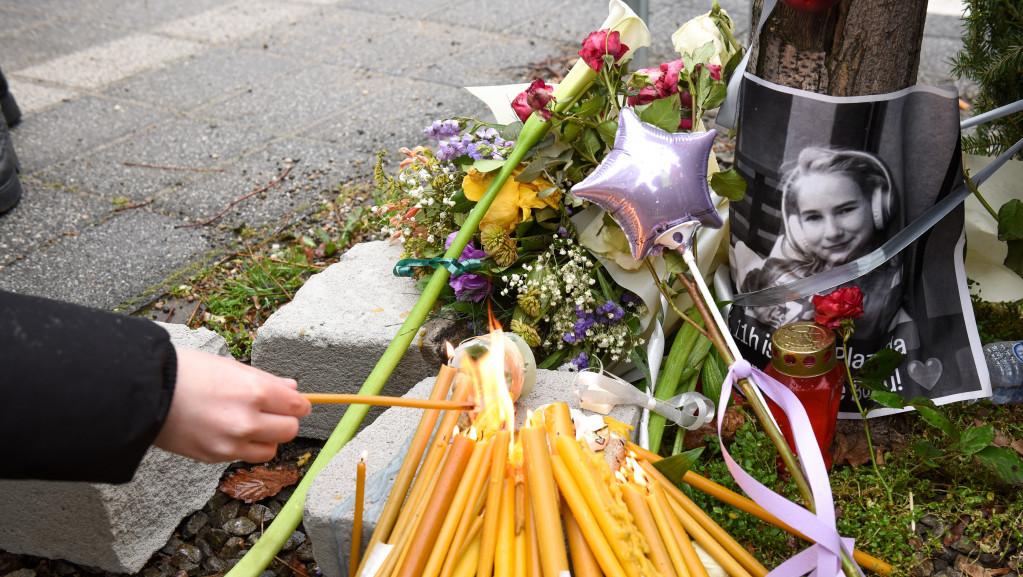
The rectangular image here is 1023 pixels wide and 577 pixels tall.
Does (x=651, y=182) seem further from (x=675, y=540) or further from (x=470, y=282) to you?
(x=675, y=540)

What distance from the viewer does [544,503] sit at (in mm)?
1296

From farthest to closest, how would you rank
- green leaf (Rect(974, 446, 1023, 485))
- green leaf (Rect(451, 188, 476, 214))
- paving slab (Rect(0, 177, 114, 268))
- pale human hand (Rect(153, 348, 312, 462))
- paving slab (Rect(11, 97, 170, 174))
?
1. paving slab (Rect(11, 97, 170, 174))
2. paving slab (Rect(0, 177, 114, 268))
3. green leaf (Rect(451, 188, 476, 214))
4. green leaf (Rect(974, 446, 1023, 485))
5. pale human hand (Rect(153, 348, 312, 462))

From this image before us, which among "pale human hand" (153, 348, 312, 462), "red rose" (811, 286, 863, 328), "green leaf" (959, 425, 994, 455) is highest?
"pale human hand" (153, 348, 312, 462)

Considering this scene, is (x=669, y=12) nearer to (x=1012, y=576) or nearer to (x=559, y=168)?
(x=559, y=168)

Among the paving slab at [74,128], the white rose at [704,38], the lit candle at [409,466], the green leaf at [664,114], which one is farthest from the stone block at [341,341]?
the paving slab at [74,128]

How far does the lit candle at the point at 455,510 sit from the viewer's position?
1273 mm

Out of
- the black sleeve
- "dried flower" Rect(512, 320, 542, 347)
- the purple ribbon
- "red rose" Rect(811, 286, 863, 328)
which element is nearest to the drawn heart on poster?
"red rose" Rect(811, 286, 863, 328)

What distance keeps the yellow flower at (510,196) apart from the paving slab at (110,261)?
1.45 metres

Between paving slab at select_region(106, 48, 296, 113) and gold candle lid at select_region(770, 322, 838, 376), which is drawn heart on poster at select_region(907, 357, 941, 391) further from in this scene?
paving slab at select_region(106, 48, 296, 113)

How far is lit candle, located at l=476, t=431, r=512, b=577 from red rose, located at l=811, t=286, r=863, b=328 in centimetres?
86

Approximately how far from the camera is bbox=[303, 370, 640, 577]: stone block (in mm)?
1533

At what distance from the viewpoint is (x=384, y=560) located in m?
1.32

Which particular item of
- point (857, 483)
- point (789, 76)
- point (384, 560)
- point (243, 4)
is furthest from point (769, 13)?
point (243, 4)

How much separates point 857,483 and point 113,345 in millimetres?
1670
